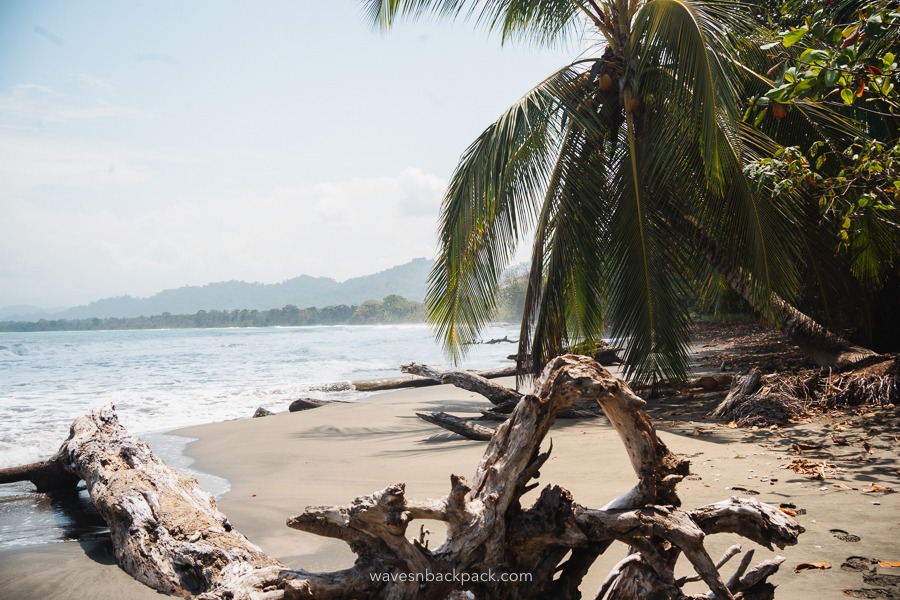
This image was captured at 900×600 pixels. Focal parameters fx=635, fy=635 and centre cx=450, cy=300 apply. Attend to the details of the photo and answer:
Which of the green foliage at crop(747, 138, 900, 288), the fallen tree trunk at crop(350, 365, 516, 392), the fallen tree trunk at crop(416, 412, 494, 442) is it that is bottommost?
the fallen tree trunk at crop(350, 365, 516, 392)

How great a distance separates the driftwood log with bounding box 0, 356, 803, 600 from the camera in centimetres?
212

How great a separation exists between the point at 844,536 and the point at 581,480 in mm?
1928

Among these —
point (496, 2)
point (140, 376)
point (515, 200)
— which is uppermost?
point (496, 2)

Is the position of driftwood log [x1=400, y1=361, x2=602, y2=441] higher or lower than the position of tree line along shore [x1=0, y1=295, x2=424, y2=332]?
lower

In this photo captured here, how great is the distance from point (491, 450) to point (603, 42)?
7.86m

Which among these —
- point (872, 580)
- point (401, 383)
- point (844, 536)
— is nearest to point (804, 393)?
point (844, 536)

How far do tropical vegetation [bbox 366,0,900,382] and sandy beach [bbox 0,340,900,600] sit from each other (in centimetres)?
149

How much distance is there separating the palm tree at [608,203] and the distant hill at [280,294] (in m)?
123

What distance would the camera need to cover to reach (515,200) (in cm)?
842

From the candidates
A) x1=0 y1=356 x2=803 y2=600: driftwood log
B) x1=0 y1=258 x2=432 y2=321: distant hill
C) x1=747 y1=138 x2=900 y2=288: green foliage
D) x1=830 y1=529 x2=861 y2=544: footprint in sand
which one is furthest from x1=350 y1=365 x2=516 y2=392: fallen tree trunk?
x1=0 y1=258 x2=432 y2=321: distant hill

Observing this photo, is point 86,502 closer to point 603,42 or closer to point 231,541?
point 231,541

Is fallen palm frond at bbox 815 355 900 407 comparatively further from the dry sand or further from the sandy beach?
the dry sand

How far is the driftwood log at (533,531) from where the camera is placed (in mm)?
2117

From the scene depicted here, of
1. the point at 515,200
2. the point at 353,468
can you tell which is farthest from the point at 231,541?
the point at 515,200
